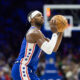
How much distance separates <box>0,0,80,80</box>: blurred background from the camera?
1144 cm

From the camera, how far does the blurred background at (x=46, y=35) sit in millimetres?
11439

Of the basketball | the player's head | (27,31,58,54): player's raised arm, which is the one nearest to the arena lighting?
the basketball

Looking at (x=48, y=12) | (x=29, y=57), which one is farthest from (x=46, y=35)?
(x=29, y=57)

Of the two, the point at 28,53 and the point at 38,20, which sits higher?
the point at 38,20

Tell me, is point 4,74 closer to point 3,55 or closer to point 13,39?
point 3,55

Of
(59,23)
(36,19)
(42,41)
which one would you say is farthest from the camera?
(59,23)

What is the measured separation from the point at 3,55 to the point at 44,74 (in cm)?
254

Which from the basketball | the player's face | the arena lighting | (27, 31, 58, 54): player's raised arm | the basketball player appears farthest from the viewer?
the arena lighting

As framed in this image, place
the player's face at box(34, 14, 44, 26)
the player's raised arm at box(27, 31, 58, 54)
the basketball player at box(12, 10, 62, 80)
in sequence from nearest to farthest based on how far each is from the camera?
1. the player's raised arm at box(27, 31, 58, 54)
2. the basketball player at box(12, 10, 62, 80)
3. the player's face at box(34, 14, 44, 26)

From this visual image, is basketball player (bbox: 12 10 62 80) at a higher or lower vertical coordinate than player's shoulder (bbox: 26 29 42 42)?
lower

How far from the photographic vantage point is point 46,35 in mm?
11969

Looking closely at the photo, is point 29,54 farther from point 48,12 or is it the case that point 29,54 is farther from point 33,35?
point 48,12

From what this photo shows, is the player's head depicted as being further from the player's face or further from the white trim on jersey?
the white trim on jersey

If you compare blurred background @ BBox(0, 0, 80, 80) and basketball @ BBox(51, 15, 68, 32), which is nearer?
basketball @ BBox(51, 15, 68, 32)
